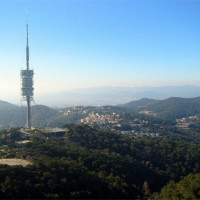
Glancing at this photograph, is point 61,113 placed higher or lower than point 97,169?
higher

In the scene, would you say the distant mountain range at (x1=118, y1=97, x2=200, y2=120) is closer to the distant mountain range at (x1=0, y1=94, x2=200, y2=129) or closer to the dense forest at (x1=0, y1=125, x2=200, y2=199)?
the distant mountain range at (x1=0, y1=94, x2=200, y2=129)

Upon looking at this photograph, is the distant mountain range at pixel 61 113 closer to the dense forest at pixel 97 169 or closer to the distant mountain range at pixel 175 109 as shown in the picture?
the distant mountain range at pixel 175 109

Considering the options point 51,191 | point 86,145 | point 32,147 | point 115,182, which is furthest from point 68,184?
point 86,145

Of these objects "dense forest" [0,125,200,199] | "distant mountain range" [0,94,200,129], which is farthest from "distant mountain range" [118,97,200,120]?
"dense forest" [0,125,200,199]

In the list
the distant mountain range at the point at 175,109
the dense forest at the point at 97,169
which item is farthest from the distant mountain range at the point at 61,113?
the dense forest at the point at 97,169

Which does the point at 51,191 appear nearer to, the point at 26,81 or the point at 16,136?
the point at 16,136

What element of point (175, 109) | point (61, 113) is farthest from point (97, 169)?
point (175, 109)

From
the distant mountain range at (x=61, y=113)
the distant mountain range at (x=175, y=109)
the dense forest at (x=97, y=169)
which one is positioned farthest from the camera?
the distant mountain range at (x=175, y=109)

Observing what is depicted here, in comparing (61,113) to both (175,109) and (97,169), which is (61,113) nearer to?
(175,109)

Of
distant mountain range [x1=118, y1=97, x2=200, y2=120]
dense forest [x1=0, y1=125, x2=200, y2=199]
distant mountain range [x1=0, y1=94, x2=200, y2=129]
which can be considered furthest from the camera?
distant mountain range [x1=118, y1=97, x2=200, y2=120]
